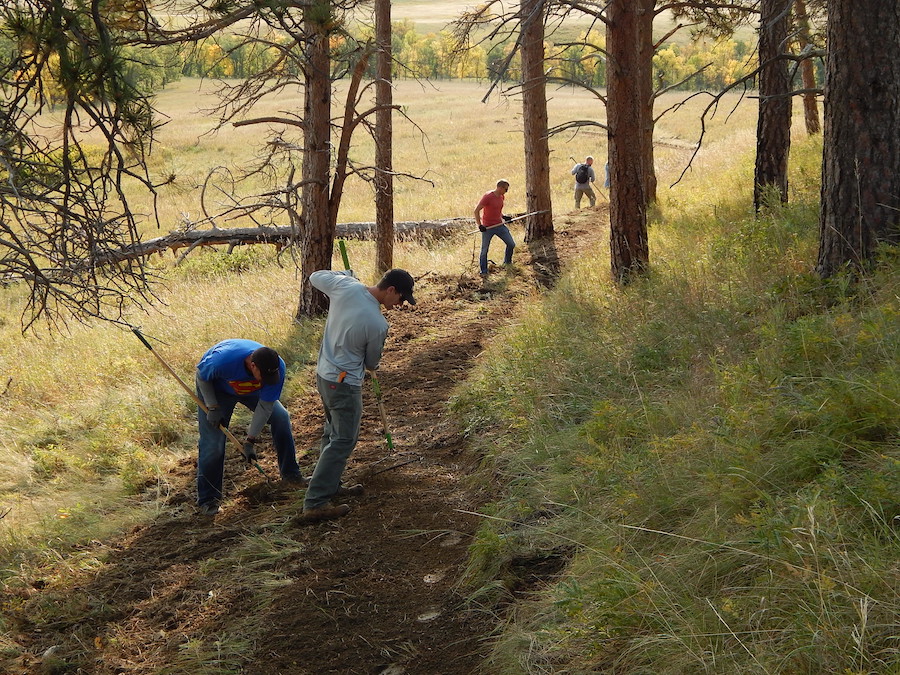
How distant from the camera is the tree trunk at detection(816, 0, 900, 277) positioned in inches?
238

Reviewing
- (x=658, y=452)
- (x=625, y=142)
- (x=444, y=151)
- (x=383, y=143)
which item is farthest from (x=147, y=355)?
(x=444, y=151)

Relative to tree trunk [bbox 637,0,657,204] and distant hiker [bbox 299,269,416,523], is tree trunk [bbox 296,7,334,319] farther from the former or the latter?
tree trunk [bbox 637,0,657,204]

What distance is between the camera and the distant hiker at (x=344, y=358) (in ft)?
18.7

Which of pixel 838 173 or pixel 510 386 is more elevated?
pixel 838 173

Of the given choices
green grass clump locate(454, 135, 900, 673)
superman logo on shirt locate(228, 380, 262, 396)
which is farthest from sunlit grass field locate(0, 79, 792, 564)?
green grass clump locate(454, 135, 900, 673)

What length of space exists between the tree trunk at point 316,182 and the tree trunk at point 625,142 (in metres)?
4.16

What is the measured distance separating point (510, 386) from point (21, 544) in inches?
162

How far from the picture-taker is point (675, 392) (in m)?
5.46

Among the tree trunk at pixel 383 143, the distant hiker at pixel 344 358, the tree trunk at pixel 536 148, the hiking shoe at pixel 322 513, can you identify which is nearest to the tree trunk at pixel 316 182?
the tree trunk at pixel 383 143

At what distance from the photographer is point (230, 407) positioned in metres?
6.55

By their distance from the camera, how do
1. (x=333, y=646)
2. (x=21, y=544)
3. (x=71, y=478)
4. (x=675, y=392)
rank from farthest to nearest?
(x=71, y=478)
(x=21, y=544)
(x=675, y=392)
(x=333, y=646)

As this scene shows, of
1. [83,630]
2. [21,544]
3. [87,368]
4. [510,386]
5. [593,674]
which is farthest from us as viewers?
[87,368]

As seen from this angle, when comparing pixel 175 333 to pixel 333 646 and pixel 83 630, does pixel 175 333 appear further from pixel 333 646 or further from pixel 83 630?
pixel 333 646

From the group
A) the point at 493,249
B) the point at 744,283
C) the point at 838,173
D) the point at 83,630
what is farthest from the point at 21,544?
the point at 493,249
